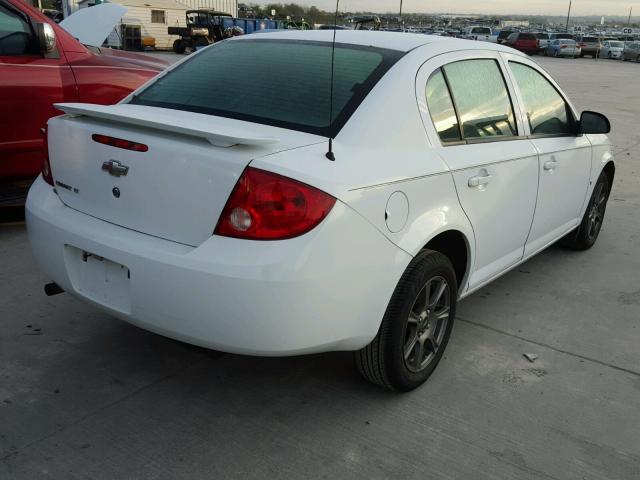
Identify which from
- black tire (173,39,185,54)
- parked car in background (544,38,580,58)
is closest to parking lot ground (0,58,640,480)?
black tire (173,39,185,54)

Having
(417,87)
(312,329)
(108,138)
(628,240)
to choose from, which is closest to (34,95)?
(108,138)

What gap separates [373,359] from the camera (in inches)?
108

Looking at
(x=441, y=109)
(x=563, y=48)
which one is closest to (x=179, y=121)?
(x=441, y=109)

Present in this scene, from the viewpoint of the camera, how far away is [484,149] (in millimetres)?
3186

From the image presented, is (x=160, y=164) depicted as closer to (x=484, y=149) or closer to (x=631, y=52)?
(x=484, y=149)

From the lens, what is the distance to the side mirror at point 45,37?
4.84 m

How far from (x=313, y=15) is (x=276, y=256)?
12.1ft

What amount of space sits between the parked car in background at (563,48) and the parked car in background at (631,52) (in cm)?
355

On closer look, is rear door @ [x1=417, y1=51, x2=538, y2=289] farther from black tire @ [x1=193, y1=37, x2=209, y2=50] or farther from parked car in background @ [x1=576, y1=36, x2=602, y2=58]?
parked car in background @ [x1=576, y1=36, x2=602, y2=58]

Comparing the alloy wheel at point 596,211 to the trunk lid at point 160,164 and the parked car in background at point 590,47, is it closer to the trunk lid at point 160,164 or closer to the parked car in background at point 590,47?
the trunk lid at point 160,164

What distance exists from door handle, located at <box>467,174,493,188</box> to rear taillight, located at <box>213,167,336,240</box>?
1015mm

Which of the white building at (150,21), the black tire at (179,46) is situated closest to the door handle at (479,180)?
the black tire at (179,46)

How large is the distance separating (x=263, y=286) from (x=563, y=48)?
157 feet

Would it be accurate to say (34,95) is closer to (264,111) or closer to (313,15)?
(313,15)
